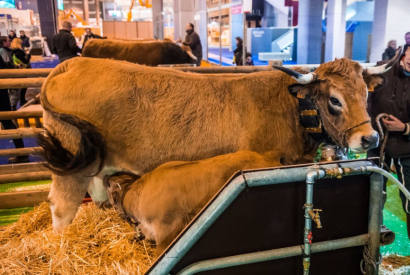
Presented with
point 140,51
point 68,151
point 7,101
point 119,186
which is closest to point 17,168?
point 7,101

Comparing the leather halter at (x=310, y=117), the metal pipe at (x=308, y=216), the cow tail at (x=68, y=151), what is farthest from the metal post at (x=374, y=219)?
the cow tail at (x=68, y=151)

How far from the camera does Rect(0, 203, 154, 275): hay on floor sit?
7.93 feet

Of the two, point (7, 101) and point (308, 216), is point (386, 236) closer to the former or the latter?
point (308, 216)

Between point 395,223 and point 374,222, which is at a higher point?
point 374,222

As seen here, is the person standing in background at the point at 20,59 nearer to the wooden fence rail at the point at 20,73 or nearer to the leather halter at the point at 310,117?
the wooden fence rail at the point at 20,73

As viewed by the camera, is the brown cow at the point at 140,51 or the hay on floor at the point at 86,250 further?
the brown cow at the point at 140,51

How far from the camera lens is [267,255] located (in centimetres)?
178

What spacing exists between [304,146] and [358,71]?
0.71 meters

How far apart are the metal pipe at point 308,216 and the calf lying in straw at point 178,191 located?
0.58 metres

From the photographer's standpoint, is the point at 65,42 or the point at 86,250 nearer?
the point at 86,250

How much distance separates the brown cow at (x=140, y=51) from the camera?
634cm

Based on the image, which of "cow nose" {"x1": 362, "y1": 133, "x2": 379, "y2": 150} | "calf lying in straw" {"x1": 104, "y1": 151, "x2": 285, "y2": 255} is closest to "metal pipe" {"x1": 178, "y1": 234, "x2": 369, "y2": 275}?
"calf lying in straw" {"x1": 104, "y1": 151, "x2": 285, "y2": 255}

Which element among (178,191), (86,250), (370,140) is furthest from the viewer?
(86,250)

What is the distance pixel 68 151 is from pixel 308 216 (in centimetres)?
190
